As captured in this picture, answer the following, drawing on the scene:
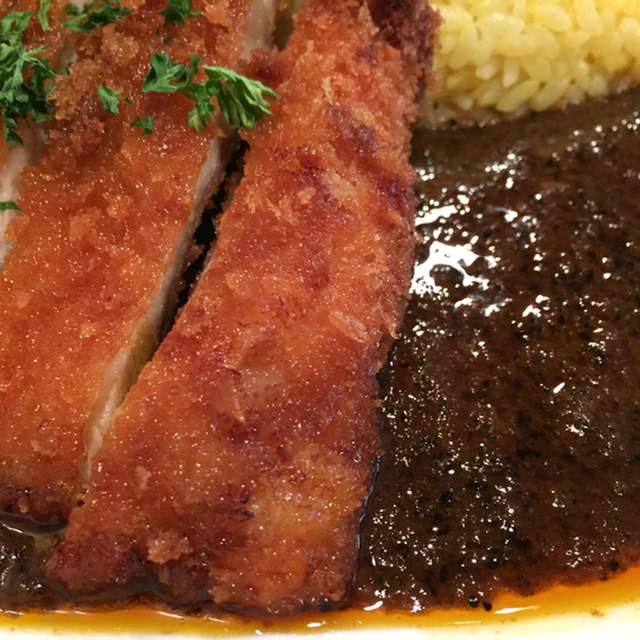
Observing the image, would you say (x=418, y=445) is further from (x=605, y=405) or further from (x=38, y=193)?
(x=38, y=193)

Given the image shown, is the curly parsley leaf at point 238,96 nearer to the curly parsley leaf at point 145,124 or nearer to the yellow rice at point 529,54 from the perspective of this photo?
the curly parsley leaf at point 145,124

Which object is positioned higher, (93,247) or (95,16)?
(95,16)

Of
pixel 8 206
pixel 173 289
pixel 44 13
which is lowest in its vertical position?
pixel 173 289

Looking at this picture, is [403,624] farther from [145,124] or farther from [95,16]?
[95,16]

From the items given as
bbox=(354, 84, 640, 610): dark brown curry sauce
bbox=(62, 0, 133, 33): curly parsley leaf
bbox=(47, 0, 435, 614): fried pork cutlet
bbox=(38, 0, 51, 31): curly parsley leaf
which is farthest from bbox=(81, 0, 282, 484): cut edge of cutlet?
bbox=(354, 84, 640, 610): dark brown curry sauce

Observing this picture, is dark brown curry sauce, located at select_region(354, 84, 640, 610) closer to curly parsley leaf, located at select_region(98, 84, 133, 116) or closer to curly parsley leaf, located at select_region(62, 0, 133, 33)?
curly parsley leaf, located at select_region(98, 84, 133, 116)

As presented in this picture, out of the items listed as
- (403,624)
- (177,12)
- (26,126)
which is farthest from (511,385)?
(26,126)
